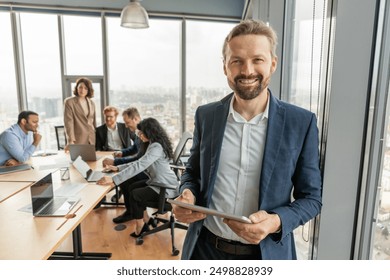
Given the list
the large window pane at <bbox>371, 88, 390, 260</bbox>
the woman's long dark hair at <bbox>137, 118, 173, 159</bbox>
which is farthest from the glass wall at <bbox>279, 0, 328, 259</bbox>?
the woman's long dark hair at <bbox>137, 118, 173, 159</bbox>

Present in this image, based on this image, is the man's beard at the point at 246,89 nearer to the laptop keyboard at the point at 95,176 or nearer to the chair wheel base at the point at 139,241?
the laptop keyboard at the point at 95,176

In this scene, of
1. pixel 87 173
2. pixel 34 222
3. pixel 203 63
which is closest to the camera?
pixel 34 222

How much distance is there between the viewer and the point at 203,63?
17.0ft

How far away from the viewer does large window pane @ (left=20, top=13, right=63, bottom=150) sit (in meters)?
4.63

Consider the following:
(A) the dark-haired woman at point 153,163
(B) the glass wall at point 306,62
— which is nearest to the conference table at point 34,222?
(A) the dark-haired woman at point 153,163

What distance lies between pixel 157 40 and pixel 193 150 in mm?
4248

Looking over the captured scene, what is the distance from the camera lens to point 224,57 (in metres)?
1.08

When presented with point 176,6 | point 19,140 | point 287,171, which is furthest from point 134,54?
point 287,171

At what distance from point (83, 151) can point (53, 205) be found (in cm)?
131

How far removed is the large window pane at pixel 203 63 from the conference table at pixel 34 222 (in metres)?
3.02

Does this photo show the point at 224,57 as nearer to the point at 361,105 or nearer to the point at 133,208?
the point at 361,105

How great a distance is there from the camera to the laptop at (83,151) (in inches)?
119

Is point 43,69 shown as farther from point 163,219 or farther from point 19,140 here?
point 163,219

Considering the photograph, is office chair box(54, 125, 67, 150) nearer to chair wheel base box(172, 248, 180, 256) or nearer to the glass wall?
chair wheel base box(172, 248, 180, 256)
